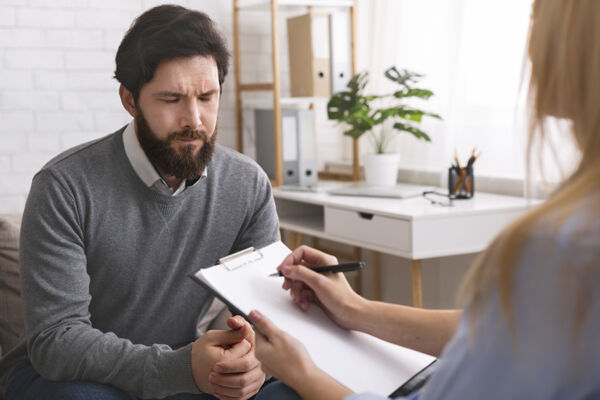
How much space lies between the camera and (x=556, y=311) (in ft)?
1.86

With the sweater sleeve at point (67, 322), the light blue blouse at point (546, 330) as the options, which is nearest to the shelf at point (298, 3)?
the sweater sleeve at point (67, 322)

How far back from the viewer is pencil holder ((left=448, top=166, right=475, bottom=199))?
2434 mm

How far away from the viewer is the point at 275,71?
2.86 metres

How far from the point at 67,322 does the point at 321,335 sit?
1.71 ft

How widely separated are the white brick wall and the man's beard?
4.28ft

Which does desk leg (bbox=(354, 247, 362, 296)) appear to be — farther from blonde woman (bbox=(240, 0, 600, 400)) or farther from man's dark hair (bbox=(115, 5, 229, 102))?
blonde woman (bbox=(240, 0, 600, 400))

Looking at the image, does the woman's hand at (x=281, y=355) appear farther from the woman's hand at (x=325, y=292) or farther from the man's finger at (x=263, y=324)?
the woman's hand at (x=325, y=292)

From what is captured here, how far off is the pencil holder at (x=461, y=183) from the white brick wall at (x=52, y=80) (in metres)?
1.30

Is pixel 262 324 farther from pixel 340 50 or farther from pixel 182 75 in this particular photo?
pixel 340 50

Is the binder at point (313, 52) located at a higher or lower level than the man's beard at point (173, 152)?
higher

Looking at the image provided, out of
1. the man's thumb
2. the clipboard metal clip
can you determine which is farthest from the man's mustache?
the man's thumb

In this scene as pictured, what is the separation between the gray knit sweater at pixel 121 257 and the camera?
1.32m

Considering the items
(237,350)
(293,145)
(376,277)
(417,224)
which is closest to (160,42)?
(237,350)

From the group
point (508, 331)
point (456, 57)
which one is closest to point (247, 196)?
point (508, 331)
